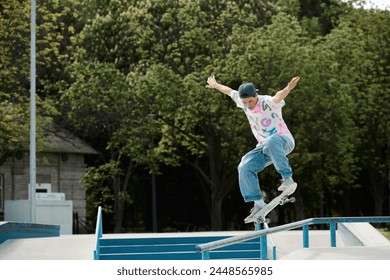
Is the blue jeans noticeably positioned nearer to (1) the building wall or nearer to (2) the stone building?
(2) the stone building

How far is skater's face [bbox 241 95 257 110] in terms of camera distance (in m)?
14.6

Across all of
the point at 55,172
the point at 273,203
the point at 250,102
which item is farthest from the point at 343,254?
the point at 55,172

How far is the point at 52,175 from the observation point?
5253 centimetres

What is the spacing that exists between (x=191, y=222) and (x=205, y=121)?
1182 centimetres

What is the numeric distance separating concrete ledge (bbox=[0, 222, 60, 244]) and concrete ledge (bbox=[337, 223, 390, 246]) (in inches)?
325

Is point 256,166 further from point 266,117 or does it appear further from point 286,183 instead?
point 266,117

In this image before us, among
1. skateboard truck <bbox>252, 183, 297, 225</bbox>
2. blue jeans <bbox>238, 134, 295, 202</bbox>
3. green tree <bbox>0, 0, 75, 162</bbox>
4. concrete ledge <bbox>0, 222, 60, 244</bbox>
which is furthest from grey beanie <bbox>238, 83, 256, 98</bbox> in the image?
green tree <bbox>0, 0, 75, 162</bbox>

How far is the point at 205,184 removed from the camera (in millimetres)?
54531

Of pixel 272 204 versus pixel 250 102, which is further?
pixel 272 204

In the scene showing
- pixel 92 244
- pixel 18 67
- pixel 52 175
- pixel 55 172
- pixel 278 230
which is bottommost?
pixel 92 244

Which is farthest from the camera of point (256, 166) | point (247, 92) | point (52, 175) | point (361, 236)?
point (52, 175)

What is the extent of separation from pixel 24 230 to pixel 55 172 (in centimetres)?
2581

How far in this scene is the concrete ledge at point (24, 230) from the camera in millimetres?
25142
